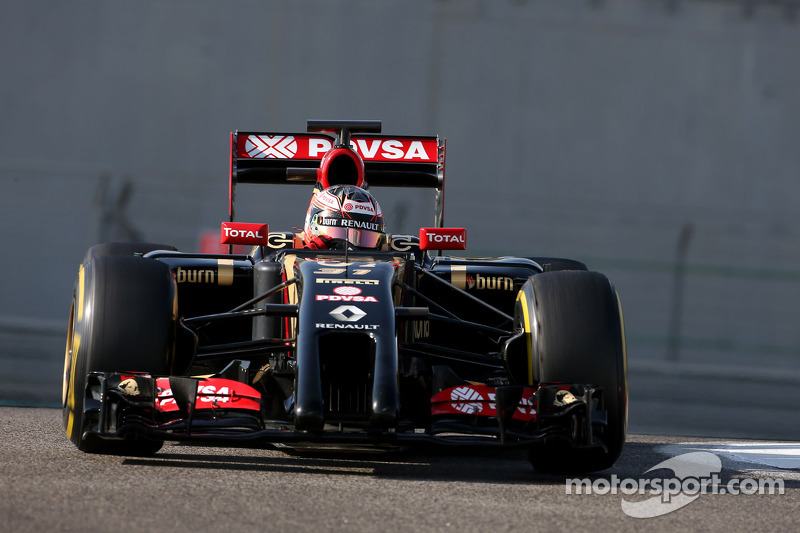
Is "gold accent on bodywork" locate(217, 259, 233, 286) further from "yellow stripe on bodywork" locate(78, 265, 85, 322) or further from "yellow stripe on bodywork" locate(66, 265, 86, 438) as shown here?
"yellow stripe on bodywork" locate(66, 265, 86, 438)

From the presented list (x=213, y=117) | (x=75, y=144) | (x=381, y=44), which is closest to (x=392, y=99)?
(x=381, y=44)

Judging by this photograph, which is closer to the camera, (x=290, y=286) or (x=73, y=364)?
(x=73, y=364)

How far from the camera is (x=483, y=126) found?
462 inches

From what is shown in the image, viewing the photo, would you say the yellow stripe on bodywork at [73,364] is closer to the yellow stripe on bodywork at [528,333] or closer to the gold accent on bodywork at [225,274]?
the gold accent on bodywork at [225,274]

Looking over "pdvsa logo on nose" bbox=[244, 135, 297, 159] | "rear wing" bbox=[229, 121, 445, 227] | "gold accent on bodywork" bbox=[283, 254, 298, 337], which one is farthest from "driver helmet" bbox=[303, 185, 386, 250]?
"pdvsa logo on nose" bbox=[244, 135, 297, 159]

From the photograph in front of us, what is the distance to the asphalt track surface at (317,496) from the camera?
338 cm

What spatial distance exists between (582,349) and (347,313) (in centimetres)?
103

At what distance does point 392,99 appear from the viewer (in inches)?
457

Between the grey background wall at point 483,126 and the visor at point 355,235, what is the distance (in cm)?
488

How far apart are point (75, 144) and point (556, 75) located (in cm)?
514

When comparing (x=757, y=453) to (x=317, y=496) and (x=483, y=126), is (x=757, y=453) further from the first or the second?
(x=483, y=126)

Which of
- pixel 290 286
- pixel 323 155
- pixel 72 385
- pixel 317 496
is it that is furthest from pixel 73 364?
pixel 323 155

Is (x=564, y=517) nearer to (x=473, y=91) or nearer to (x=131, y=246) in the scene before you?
(x=131, y=246)

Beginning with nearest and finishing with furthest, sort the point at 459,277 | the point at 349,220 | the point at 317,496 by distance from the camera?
the point at 317,496 < the point at 349,220 < the point at 459,277
